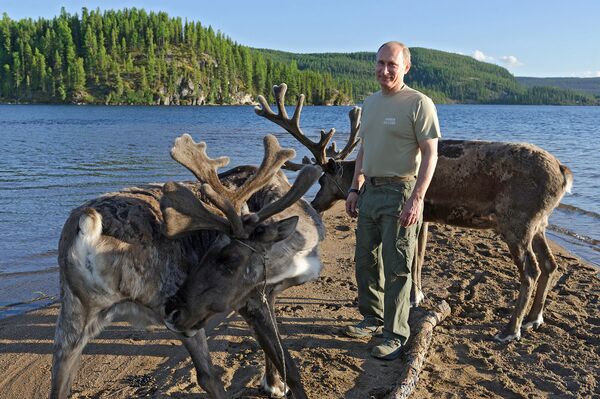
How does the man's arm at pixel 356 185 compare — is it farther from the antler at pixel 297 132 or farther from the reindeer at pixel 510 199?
the antler at pixel 297 132

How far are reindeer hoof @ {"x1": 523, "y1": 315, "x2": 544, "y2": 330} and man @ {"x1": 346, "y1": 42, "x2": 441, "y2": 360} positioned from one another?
1.67 meters

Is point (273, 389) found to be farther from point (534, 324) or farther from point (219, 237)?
point (534, 324)

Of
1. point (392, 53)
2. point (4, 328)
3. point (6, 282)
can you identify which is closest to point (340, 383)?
point (392, 53)

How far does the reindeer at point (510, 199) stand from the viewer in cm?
637

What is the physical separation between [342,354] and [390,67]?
9.68ft

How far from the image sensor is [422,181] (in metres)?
5.04

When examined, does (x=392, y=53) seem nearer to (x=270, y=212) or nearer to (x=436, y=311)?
(x=270, y=212)

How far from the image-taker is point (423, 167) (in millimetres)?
5066

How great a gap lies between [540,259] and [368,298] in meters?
2.27

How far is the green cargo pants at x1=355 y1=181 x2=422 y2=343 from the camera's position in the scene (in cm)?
547

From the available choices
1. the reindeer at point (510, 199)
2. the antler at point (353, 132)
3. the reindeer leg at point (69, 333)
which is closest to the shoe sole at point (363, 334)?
the reindeer at point (510, 199)

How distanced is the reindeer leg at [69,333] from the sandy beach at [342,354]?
0.66 m

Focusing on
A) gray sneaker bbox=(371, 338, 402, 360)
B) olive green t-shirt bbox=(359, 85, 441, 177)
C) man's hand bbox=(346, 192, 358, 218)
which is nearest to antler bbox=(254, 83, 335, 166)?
man's hand bbox=(346, 192, 358, 218)

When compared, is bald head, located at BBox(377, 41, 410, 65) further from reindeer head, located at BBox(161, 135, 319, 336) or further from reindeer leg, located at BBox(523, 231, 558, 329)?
reindeer leg, located at BBox(523, 231, 558, 329)
